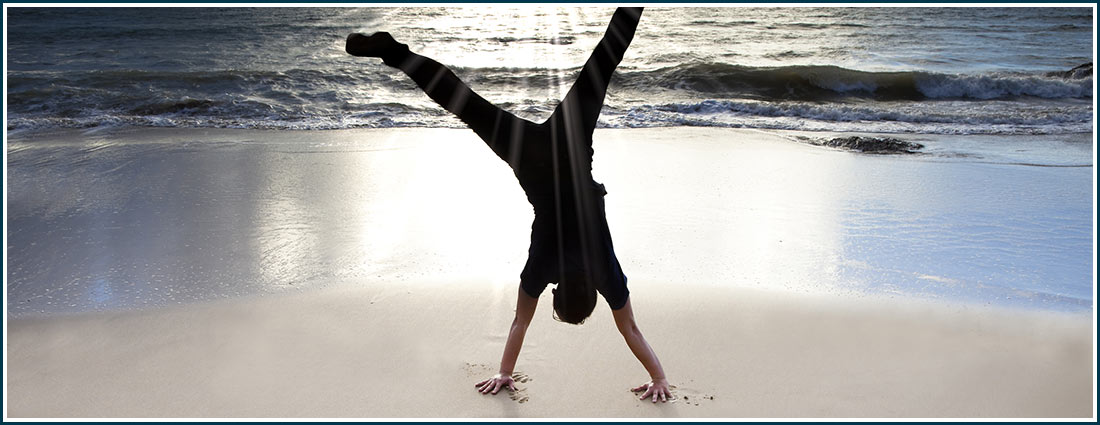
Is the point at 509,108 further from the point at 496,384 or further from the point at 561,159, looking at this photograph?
the point at 561,159

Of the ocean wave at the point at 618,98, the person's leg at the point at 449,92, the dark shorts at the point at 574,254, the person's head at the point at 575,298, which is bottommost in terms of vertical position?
the ocean wave at the point at 618,98

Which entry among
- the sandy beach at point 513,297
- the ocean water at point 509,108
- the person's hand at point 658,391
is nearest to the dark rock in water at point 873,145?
the ocean water at point 509,108

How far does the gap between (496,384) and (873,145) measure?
7121 mm

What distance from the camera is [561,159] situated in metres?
2.78

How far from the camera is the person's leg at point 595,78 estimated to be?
2.70 meters

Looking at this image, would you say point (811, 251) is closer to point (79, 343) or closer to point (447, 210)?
point (447, 210)

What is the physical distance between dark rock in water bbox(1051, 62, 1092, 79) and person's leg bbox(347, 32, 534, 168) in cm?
1659

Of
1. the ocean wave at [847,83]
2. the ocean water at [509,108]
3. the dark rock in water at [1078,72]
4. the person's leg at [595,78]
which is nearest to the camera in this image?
the person's leg at [595,78]

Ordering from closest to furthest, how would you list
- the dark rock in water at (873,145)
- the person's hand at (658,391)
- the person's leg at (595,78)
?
1. the person's leg at (595,78)
2. the person's hand at (658,391)
3. the dark rock in water at (873,145)

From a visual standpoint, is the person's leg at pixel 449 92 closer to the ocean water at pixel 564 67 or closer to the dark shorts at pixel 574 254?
the dark shorts at pixel 574 254

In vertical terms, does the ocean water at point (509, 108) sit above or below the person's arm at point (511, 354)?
below

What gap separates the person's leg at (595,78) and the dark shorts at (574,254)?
28 cm

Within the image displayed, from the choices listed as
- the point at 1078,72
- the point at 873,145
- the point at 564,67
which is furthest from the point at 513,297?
the point at 1078,72

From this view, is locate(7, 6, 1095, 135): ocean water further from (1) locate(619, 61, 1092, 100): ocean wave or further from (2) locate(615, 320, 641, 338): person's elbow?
(2) locate(615, 320, 641, 338): person's elbow
